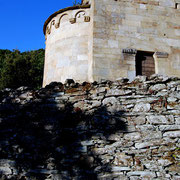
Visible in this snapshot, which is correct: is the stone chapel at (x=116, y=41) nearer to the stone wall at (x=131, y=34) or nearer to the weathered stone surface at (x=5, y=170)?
the stone wall at (x=131, y=34)

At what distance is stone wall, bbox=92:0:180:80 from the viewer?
6867mm

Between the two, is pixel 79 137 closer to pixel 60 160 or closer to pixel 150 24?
pixel 60 160

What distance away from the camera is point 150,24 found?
7.50 meters

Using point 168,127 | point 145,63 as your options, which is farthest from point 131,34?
point 168,127

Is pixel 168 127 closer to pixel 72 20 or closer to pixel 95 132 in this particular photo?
pixel 95 132

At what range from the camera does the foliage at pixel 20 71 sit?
51.7 feet

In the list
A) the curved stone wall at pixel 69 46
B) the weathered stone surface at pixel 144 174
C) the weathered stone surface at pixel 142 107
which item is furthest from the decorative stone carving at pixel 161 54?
the weathered stone surface at pixel 144 174

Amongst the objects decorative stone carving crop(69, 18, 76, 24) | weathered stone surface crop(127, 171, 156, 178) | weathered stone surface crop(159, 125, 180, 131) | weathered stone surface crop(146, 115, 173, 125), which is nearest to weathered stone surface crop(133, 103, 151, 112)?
weathered stone surface crop(146, 115, 173, 125)

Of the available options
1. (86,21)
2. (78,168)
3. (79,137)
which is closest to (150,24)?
(86,21)

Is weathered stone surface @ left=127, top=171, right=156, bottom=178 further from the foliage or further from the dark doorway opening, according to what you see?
the foliage

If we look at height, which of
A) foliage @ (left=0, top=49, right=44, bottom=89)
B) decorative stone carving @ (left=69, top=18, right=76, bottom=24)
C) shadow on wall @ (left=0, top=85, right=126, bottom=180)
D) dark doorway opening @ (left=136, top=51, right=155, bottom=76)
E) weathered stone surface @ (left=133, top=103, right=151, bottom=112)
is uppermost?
foliage @ (left=0, top=49, right=44, bottom=89)

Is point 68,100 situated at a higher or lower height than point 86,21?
lower

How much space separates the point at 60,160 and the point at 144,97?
2028 millimetres

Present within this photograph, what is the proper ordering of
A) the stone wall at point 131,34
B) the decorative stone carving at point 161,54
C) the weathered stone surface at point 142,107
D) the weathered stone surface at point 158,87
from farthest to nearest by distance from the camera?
the decorative stone carving at point 161,54 < the stone wall at point 131,34 < the weathered stone surface at point 158,87 < the weathered stone surface at point 142,107
